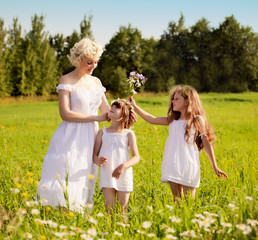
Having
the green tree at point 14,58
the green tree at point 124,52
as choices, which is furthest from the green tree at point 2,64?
the green tree at point 124,52

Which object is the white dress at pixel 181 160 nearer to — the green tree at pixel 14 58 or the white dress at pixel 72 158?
the white dress at pixel 72 158

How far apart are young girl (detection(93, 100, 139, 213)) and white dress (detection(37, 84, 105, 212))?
19 cm

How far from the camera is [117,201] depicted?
343 centimetres

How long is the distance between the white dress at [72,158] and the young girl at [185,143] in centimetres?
87

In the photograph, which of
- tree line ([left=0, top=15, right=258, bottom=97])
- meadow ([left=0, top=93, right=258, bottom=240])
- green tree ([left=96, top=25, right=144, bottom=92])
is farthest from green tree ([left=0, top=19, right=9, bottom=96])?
meadow ([left=0, top=93, right=258, bottom=240])

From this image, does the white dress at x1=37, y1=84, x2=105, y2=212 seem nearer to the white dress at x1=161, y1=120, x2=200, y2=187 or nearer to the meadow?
the meadow

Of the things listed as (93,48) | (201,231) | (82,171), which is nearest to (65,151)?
(82,171)

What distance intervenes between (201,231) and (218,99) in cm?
2613

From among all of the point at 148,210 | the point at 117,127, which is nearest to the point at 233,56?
the point at 117,127

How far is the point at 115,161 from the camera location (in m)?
3.47

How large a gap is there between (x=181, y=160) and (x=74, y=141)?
1181mm

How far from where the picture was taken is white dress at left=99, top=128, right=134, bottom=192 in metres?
3.46

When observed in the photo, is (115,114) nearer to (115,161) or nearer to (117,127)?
(117,127)

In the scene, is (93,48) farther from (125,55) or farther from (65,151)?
(125,55)
